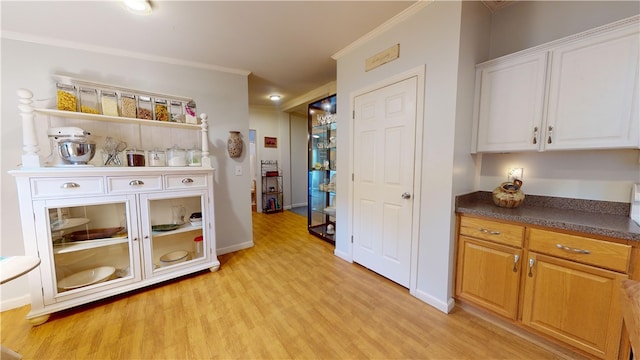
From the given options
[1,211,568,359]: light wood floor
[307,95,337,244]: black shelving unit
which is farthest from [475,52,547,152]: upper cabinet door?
[307,95,337,244]: black shelving unit

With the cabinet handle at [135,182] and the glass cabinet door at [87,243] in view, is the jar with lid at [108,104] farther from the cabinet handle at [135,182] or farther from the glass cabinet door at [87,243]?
the glass cabinet door at [87,243]

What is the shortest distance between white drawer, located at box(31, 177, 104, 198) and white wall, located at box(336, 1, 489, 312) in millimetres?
2683

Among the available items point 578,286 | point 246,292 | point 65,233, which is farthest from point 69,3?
point 578,286

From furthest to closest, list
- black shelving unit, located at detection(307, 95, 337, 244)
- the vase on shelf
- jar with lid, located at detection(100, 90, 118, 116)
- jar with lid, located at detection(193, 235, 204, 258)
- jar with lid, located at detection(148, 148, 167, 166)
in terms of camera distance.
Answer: black shelving unit, located at detection(307, 95, 337, 244), the vase on shelf, jar with lid, located at detection(193, 235, 204, 258), jar with lid, located at detection(148, 148, 167, 166), jar with lid, located at detection(100, 90, 118, 116)

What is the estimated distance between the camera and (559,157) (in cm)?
168

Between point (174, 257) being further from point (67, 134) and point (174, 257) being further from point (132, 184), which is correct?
point (67, 134)

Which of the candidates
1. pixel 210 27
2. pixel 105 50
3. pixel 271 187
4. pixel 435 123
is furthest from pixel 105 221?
pixel 271 187

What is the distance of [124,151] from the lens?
225 centimetres

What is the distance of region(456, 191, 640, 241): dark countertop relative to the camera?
122cm

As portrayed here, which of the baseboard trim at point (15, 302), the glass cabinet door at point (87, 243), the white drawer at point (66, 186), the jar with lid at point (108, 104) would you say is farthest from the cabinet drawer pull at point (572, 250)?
the baseboard trim at point (15, 302)

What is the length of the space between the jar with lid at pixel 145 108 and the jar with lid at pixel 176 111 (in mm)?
182

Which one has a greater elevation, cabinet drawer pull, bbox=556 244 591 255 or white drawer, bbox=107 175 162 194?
white drawer, bbox=107 175 162 194

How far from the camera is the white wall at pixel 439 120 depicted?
5.51 ft

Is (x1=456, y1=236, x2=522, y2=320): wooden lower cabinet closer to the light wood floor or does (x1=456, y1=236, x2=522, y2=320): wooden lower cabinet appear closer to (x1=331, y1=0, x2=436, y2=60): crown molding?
the light wood floor
